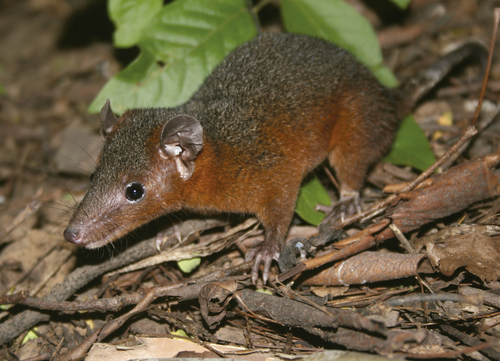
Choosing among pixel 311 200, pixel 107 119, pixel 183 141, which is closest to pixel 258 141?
pixel 183 141

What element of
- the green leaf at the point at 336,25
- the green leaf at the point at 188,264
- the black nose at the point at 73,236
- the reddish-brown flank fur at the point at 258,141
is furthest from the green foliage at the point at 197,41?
the black nose at the point at 73,236

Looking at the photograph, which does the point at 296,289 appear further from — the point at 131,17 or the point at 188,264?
the point at 131,17

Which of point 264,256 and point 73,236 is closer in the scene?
point 73,236

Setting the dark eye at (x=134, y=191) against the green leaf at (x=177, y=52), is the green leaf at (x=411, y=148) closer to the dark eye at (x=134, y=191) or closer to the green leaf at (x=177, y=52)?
the green leaf at (x=177, y=52)

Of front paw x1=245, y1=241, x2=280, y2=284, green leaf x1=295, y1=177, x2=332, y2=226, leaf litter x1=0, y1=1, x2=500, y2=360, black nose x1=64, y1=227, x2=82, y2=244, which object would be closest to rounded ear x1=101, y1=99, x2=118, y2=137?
leaf litter x1=0, y1=1, x2=500, y2=360

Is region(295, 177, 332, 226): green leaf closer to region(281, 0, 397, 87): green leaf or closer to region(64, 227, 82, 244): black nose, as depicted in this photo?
region(281, 0, 397, 87): green leaf

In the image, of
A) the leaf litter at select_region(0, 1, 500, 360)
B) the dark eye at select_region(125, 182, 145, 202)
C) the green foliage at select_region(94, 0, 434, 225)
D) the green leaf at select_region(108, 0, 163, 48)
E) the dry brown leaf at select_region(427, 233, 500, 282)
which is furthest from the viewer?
the green leaf at select_region(108, 0, 163, 48)

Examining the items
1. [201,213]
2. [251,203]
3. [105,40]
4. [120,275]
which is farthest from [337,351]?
[105,40]

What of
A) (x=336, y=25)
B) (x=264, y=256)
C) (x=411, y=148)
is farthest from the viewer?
(x=336, y=25)
